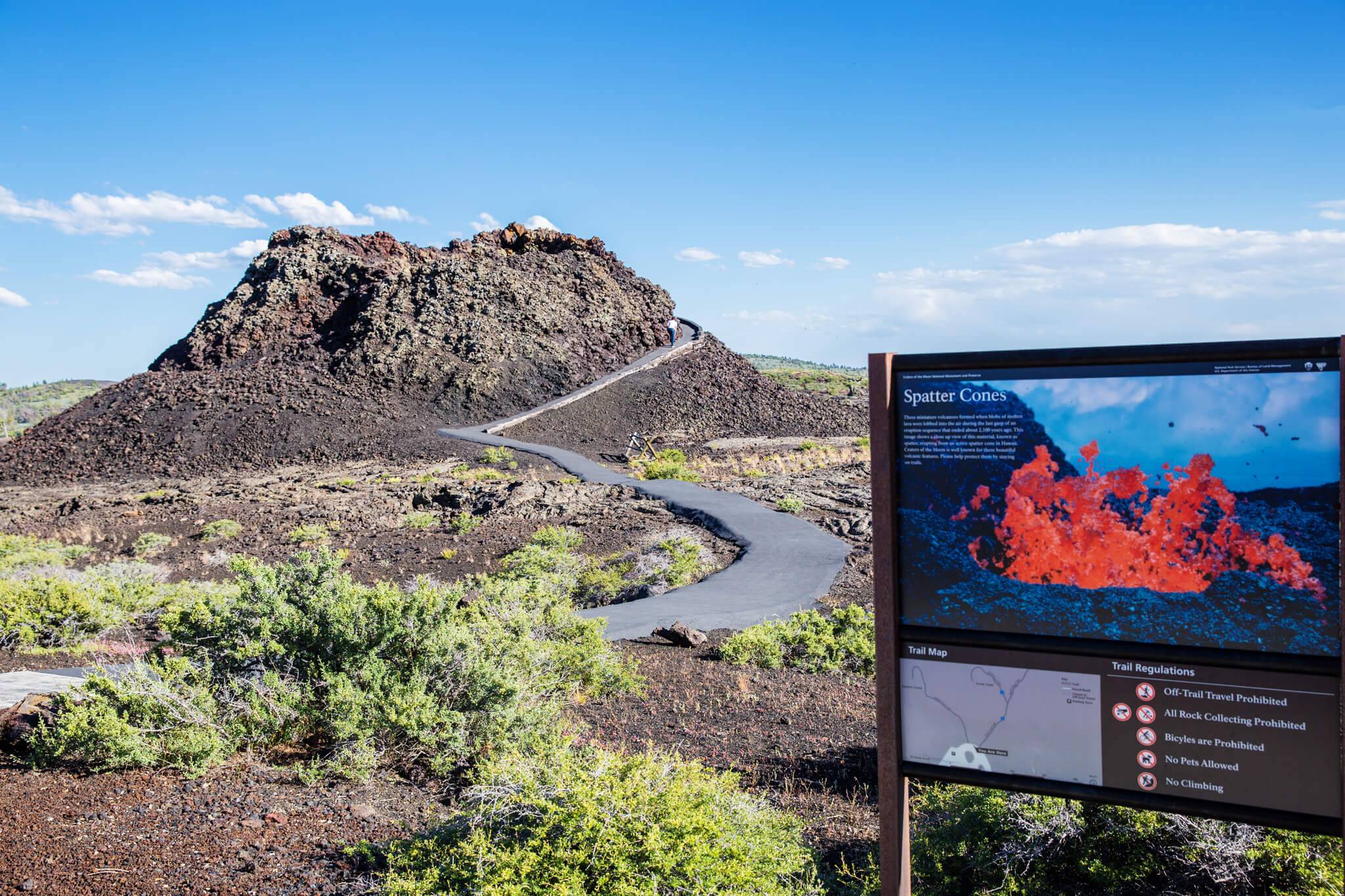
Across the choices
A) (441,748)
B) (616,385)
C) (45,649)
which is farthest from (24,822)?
(616,385)

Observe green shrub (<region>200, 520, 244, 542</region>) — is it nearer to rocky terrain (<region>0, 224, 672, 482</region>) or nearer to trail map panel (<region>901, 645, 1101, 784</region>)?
rocky terrain (<region>0, 224, 672, 482</region>)

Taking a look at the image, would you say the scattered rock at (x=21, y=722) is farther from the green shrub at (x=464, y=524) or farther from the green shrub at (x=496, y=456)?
the green shrub at (x=496, y=456)

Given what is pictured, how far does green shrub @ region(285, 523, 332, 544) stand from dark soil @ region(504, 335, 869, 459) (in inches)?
589

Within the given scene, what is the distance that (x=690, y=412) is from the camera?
37.8 metres

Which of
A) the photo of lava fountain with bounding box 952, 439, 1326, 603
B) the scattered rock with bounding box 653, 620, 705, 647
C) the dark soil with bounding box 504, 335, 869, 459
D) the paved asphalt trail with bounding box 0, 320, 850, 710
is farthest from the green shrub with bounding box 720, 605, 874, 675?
the dark soil with bounding box 504, 335, 869, 459

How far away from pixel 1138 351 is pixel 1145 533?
2.06 ft

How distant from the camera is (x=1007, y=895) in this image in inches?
149

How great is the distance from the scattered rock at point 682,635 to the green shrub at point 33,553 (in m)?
9.81

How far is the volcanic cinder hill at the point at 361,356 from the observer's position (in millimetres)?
33125

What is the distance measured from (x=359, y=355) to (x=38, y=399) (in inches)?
3404

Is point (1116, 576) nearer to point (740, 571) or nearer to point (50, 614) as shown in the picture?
point (740, 571)

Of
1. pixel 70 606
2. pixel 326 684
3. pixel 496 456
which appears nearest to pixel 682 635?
pixel 326 684

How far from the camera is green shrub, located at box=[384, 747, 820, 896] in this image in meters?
3.15

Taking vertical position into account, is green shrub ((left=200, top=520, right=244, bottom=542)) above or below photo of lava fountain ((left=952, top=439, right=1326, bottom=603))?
below
